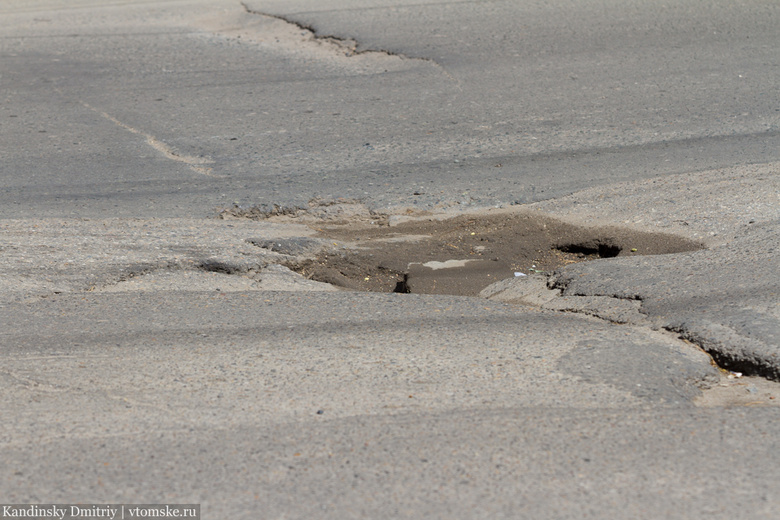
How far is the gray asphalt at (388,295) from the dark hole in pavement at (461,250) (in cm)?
22

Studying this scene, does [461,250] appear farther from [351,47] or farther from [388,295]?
[351,47]

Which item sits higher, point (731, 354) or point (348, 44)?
point (348, 44)

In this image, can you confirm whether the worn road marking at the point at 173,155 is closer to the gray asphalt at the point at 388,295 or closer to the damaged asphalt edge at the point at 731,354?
the gray asphalt at the point at 388,295

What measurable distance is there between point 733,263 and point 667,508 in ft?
8.38

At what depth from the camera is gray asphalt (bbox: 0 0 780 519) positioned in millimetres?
3076

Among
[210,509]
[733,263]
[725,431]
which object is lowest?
[210,509]

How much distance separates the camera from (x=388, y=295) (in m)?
4.81

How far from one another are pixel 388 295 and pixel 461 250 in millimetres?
1119

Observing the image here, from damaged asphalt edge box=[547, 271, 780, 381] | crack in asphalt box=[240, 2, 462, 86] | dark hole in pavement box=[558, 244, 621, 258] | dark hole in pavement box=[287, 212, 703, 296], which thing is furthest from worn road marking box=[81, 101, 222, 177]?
damaged asphalt edge box=[547, 271, 780, 381]

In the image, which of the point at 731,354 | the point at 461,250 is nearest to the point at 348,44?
the point at 461,250

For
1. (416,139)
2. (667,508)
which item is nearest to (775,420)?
(667,508)

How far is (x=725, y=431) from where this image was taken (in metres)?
3.31

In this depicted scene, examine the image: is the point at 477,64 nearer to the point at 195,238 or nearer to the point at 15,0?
the point at 195,238

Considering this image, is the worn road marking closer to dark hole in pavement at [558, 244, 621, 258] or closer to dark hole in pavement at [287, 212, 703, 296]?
dark hole in pavement at [287, 212, 703, 296]
